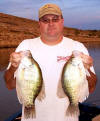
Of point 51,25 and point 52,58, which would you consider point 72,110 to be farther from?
point 51,25

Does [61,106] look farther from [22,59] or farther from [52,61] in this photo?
[22,59]

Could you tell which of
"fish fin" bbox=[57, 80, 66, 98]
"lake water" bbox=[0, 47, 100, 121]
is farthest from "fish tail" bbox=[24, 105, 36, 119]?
"lake water" bbox=[0, 47, 100, 121]

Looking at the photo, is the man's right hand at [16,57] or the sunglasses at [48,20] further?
the sunglasses at [48,20]

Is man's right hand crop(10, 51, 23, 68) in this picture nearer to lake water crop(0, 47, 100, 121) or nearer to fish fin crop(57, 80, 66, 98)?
fish fin crop(57, 80, 66, 98)

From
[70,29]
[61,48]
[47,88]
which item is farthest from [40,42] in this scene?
[70,29]

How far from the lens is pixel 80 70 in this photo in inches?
118

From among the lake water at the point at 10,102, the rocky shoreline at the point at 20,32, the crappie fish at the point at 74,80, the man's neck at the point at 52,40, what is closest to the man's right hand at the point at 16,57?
the crappie fish at the point at 74,80

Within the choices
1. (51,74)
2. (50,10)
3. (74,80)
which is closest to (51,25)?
(50,10)

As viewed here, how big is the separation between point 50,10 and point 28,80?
0.99 meters

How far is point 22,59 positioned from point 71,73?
54cm

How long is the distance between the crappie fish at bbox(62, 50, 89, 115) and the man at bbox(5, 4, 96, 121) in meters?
0.29

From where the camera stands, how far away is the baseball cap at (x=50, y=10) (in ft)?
11.3

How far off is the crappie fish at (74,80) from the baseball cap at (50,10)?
75cm

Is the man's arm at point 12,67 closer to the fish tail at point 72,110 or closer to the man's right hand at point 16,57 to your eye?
the man's right hand at point 16,57
